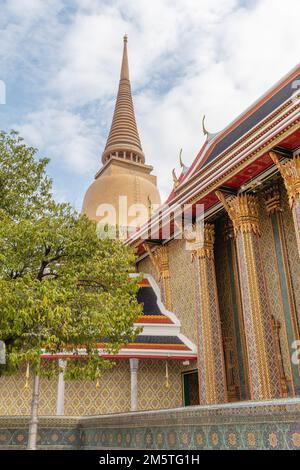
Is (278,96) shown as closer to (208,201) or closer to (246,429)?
(208,201)

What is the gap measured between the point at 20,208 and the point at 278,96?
7648 mm

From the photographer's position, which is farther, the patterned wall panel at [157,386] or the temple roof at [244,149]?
the patterned wall panel at [157,386]

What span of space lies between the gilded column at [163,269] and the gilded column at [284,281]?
4.38 m

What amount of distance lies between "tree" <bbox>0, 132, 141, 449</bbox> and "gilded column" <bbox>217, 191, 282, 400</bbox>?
11.5 feet

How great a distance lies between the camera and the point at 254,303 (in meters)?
10.3

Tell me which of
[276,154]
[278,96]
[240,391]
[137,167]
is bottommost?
[240,391]

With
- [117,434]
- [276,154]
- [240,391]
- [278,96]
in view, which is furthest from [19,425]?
[278,96]

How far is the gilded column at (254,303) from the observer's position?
9.76 meters

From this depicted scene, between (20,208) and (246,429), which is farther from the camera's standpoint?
(20,208)

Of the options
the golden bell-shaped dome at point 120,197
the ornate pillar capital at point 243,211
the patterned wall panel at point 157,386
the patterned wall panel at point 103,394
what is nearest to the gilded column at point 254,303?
the ornate pillar capital at point 243,211

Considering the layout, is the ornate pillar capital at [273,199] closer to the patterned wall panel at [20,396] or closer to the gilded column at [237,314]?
the gilded column at [237,314]

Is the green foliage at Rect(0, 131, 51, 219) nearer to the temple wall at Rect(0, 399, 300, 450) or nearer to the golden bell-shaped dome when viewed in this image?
the temple wall at Rect(0, 399, 300, 450)

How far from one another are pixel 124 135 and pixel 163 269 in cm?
2011

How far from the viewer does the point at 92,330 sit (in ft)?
23.3
